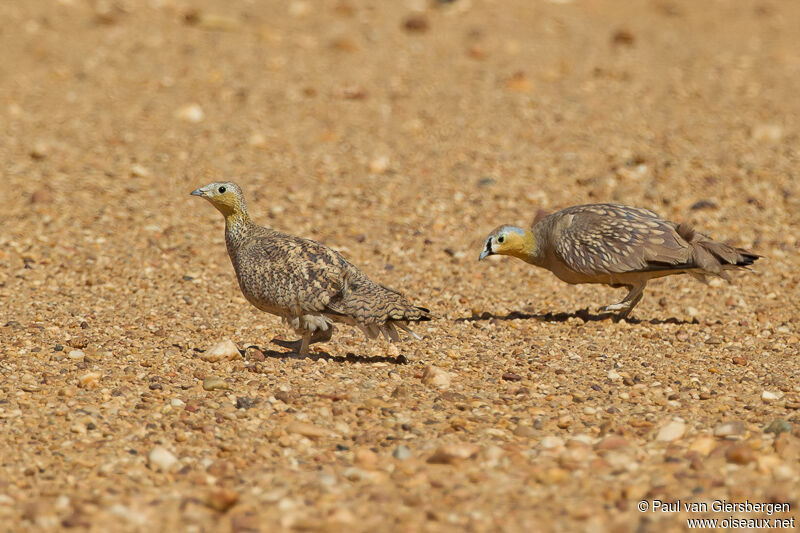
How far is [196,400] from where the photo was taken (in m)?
6.61

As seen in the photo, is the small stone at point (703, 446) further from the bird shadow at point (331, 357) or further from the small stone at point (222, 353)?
the small stone at point (222, 353)

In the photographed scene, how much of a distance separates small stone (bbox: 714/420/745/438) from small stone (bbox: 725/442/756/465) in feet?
1.02

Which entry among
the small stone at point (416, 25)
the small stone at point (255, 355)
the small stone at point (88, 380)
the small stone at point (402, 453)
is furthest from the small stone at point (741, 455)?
the small stone at point (416, 25)

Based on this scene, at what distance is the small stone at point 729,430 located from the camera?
19.5ft

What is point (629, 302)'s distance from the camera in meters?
8.83

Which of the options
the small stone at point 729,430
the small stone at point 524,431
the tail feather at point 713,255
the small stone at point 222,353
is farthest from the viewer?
the tail feather at point 713,255

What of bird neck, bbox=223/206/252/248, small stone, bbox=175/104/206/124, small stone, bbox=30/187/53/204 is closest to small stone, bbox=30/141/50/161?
small stone, bbox=30/187/53/204

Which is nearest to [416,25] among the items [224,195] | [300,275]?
[224,195]

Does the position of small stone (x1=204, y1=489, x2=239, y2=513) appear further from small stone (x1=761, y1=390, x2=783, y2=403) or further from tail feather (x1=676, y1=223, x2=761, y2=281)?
tail feather (x1=676, y1=223, x2=761, y2=281)

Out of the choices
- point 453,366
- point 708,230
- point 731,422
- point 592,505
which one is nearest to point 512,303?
point 453,366

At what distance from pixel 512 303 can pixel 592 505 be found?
4.36 m

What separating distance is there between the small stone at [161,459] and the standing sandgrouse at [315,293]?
184cm

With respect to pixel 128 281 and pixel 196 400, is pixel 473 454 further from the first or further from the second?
pixel 128 281

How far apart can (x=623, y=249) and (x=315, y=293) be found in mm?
2773
